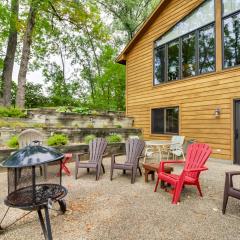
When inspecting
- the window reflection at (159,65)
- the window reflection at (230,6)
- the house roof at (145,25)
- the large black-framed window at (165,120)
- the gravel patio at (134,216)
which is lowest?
the gravel patio at (134,216)

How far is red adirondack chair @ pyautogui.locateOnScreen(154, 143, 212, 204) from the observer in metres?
3.51

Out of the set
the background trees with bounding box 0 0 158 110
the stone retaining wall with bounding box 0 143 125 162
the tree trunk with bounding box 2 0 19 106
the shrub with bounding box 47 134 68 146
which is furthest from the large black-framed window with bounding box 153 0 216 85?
the tree trunk with bounding box 2 0 19 106

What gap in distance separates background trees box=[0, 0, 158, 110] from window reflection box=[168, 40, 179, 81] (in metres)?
6.27

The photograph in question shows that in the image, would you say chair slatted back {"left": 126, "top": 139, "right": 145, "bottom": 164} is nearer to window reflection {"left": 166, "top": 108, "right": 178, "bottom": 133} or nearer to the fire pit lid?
the fire pit lid

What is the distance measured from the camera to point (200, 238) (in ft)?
8.14

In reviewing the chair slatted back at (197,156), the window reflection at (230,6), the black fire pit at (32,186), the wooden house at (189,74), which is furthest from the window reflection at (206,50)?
the black fire pit at (32,186)

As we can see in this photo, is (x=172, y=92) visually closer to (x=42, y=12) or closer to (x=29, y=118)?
(x=29, y=118)

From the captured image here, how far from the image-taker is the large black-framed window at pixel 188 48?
24.0 ft

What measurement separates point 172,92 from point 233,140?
2.82 m

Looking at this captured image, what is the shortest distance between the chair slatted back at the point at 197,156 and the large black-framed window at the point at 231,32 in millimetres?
3680

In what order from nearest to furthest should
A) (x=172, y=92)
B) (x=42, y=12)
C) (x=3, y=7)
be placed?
(x=172, y=92) → (x=3, y=7) → (x=42, y=12)

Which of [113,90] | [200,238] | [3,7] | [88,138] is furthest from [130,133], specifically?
[3,7]

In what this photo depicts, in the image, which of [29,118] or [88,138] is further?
[29,118]

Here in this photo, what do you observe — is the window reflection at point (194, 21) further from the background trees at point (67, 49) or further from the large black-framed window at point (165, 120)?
the background trees at point (67, 49)
